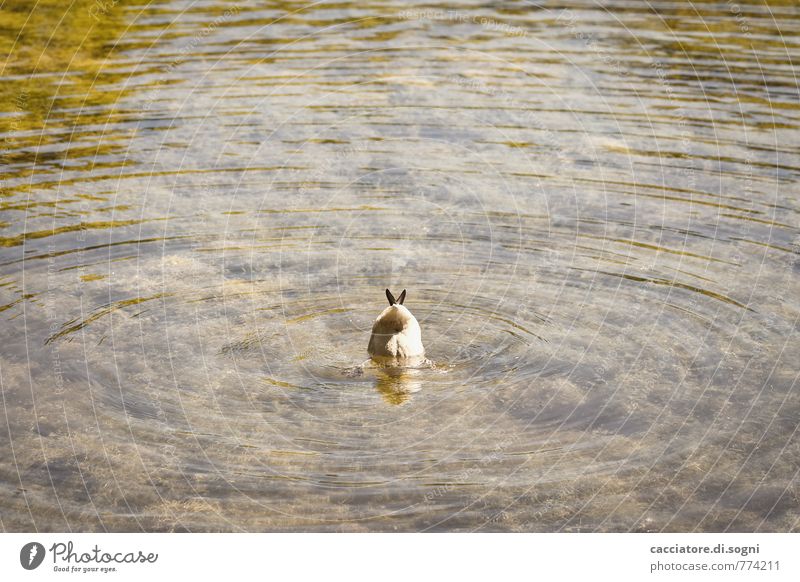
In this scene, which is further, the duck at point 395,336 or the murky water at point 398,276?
the duck at point 395,336

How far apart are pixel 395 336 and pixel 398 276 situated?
201cm

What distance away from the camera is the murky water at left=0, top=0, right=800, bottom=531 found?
8188 mm

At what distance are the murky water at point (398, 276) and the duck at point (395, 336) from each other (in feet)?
0.57

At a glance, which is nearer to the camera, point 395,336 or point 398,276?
point 395,336

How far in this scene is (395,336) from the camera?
9734 mm

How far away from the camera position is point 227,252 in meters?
12.3

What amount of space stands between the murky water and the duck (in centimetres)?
17

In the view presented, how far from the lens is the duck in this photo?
9734mm

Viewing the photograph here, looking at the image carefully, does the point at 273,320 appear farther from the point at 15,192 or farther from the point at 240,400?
the point at 15,192

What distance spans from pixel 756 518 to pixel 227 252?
6.58 metres

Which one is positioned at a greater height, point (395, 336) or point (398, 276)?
point (395, 336)

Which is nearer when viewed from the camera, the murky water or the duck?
the murky water

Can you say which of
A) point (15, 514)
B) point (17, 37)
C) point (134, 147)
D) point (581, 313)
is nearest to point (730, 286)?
point (581, 313)

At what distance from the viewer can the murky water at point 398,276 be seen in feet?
26.9
